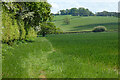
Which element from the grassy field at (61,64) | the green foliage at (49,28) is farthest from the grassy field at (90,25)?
the grassy field at (61,64)

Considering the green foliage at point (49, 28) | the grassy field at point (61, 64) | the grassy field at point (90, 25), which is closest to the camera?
the grassy field at point (61, 64)

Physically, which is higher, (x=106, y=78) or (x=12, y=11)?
(x=12, y=11)

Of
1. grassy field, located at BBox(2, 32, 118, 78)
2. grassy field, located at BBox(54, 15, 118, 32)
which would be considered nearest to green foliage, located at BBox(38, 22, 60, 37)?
grassy field, located at BBox(2, 32, 118, 78)

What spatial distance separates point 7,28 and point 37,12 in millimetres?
12649

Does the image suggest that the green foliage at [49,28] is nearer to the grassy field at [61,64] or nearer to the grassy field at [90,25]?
the grassy field at [61,64]

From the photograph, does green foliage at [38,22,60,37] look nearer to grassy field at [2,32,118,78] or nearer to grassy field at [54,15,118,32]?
grassy field at [2,32,118,78]

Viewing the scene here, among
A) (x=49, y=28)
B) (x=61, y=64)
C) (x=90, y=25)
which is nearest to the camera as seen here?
(x=61, y=64)

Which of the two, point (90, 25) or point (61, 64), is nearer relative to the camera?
point (61, 64)

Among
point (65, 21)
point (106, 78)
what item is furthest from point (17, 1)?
point (65, 21)

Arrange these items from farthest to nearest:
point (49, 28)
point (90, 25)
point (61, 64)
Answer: point (90, 25)
point (49, 28)
point (61, 64)

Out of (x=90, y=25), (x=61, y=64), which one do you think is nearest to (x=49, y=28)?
(x=61, y=64)

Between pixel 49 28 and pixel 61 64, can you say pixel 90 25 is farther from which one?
pixel 61 64

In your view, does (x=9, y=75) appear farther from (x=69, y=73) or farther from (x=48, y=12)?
(x=48, y=12)

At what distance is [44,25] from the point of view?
59.7m
